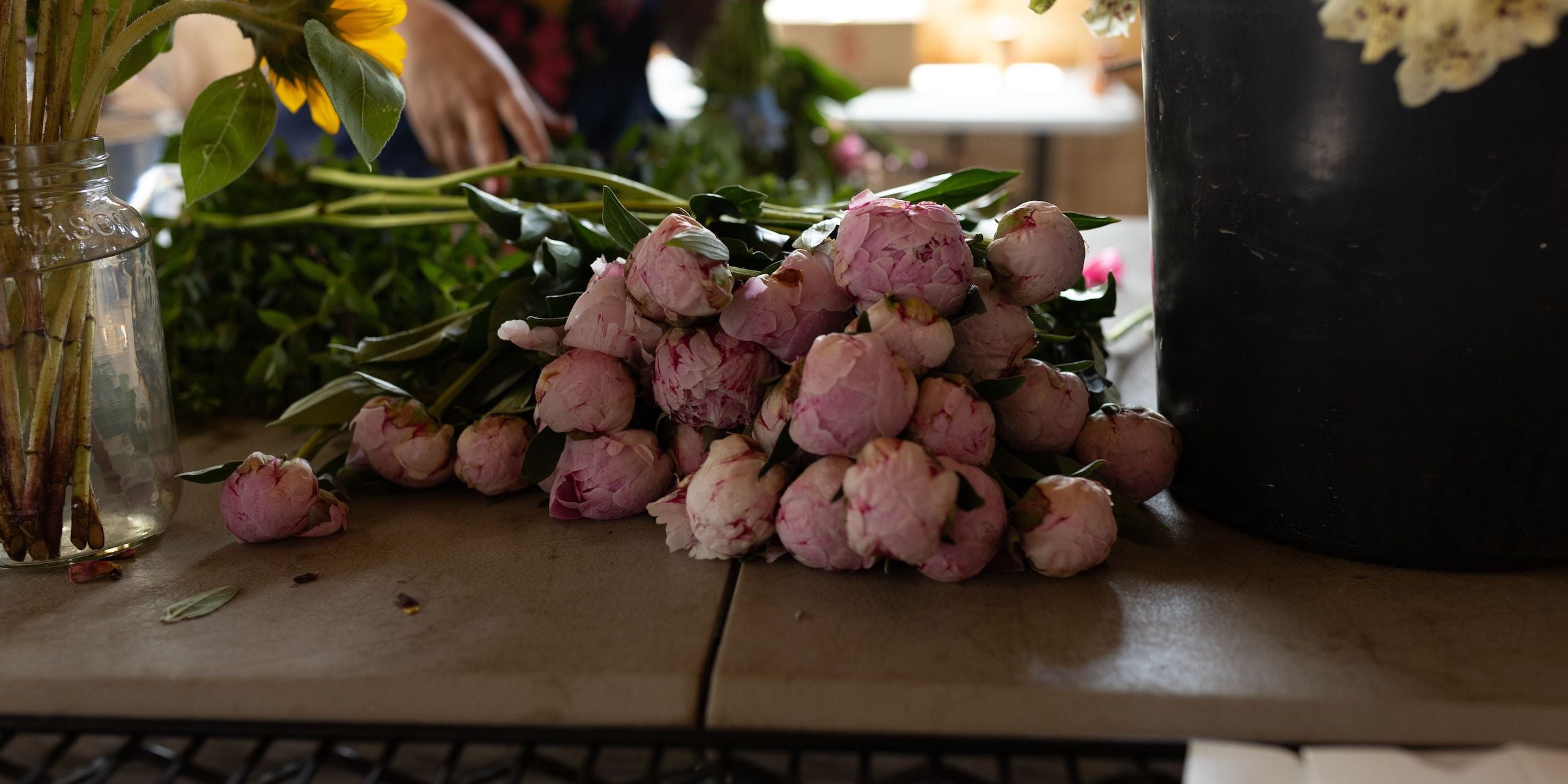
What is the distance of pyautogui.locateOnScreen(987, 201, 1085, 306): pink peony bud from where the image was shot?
0.48 m

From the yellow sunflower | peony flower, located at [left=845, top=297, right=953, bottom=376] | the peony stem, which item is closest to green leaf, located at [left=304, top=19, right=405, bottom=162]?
the yellow sunflower

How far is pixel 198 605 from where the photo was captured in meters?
0.49

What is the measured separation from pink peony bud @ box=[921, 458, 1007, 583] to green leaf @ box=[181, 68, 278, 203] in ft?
1.22

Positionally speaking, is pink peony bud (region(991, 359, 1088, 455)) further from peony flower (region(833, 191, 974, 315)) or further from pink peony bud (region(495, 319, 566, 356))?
pink peony bud (region(495, 319, 566, 356))

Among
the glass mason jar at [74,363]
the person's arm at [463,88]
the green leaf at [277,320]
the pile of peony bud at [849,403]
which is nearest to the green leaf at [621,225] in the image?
the pile of peony bud at [849,403]

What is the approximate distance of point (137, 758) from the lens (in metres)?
0.41

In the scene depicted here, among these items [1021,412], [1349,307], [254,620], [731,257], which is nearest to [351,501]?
[254,620]

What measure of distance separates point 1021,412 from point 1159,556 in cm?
9

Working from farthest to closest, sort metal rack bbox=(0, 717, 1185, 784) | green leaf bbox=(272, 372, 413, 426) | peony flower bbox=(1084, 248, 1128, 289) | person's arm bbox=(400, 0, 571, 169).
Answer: person's arm bbox=(400, 0, 571, 169) < peony flower bbox=(1084, 248, 1128, 289) < green leaf bbox=(272, 372, 413, 426) < metal rack bbox=(0, 717, 1185, 784)

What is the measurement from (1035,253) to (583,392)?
0.20m

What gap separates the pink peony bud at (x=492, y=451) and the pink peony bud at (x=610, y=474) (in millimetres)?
31

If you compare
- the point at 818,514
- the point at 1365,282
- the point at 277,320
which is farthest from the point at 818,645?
the point at 277,320

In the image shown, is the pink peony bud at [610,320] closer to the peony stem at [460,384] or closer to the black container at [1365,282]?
the peony stem at [460,384]

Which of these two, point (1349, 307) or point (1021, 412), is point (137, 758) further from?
point (1349, 307)
